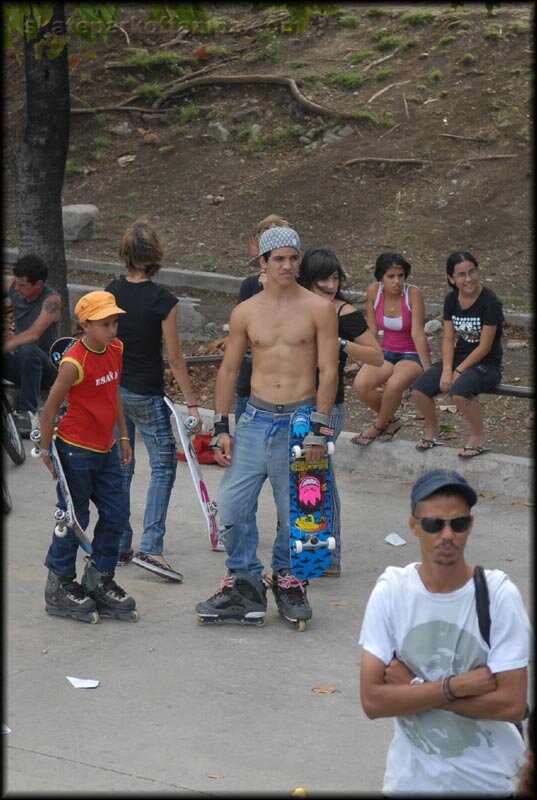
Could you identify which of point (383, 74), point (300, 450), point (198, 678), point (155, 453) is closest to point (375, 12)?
point (383, 74)

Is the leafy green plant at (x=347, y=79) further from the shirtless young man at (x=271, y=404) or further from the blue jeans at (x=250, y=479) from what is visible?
the blue jeans at (x=250, y=479)

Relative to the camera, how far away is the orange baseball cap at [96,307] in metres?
6.49

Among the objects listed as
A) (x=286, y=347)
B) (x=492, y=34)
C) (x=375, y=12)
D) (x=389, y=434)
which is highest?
(x=375, y=12)

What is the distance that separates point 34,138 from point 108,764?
757cm

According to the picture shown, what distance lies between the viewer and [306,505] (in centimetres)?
664

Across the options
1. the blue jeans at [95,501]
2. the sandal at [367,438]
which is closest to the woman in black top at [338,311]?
the blue jeans at [95,501]

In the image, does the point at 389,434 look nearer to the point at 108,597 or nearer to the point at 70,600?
the point at 108,597

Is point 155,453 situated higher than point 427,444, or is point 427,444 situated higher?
point 155,453

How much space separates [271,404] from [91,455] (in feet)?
3.30

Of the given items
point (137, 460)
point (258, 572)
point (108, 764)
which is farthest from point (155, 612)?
point (137, 460)

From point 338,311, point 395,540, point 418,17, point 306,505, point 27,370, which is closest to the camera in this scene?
point 306,505

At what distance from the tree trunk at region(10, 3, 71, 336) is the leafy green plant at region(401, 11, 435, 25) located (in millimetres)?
9812

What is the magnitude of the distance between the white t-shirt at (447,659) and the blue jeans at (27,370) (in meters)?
6.76

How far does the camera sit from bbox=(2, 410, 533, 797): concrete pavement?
517cm
